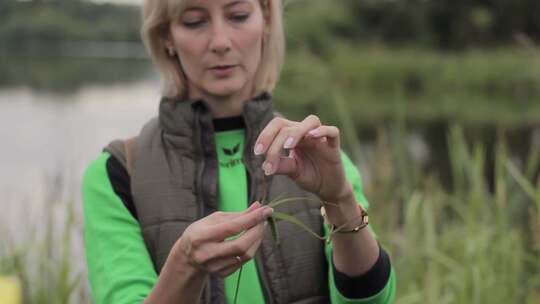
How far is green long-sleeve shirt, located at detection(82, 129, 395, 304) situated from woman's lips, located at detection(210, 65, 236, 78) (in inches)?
5.1

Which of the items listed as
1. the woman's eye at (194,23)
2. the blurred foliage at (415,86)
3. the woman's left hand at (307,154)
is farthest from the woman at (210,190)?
the blurred foliage at (415,86)

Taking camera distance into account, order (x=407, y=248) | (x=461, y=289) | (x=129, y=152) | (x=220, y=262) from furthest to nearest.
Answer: (x=407, y=248)
(x=461, y=289)
(x=129, y=152)
(x=220, y=262)

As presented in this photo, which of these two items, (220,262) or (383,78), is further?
(383,78)

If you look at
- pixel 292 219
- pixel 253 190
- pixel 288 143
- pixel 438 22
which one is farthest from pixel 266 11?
pixel 438 22

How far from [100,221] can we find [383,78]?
1699cm

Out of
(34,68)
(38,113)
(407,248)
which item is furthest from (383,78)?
(34,68)

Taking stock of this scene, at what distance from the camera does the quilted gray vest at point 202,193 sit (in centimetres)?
170

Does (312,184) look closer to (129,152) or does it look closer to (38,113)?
(129,152)

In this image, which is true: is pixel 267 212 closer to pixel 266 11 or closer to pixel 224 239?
pixel 224 239

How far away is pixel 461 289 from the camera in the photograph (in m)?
2.92

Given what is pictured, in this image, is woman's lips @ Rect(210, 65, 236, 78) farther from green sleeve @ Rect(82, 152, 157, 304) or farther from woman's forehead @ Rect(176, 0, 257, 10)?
green sleeve @ Rect(82, 152, 157, 304)

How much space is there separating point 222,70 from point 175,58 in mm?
183

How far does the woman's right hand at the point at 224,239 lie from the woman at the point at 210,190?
27cm

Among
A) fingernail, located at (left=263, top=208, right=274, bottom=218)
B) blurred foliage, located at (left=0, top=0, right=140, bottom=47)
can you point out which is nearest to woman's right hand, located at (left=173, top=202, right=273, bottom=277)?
fingernail, located at (left=263, top=208, right=274, bottom=218)
